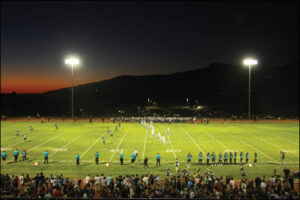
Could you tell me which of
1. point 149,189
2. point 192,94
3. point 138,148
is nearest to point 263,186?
point 149,189

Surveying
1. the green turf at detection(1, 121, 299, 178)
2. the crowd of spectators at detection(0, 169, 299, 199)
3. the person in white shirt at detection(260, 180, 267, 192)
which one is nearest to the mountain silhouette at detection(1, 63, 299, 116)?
the green turf at detection(1, 121, 299, 178)

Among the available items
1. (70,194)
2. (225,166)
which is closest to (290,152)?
(225,166)

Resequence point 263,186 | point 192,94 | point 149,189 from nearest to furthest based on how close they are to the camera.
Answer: point 149,189 → point 263,186 → point 192,94

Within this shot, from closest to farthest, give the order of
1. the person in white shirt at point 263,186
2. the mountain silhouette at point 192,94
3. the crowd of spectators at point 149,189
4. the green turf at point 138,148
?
the crowd of spectators at point 149,189
the person in white shirt at point 263,186
the green turf at point 138,148
the mountain silhouette at point 192,94

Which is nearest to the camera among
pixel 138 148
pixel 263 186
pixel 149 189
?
pixel 149 189

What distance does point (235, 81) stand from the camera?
16825cm

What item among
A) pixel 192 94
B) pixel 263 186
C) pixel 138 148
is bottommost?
pixel 138 148

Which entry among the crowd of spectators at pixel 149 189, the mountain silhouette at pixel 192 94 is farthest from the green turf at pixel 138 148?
the mountain silhouette at pixel 192 94

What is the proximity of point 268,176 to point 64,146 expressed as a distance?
63.1 ft

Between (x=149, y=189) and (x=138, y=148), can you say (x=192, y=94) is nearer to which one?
(x=138, y=148)

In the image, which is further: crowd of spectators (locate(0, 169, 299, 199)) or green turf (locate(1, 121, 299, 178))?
green turf (locate(1, 121, 299, 178))

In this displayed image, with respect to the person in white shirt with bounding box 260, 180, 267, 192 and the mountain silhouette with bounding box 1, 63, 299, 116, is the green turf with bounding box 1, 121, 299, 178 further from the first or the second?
the mountain silhouette with bounding box 1, 63, 299, 116

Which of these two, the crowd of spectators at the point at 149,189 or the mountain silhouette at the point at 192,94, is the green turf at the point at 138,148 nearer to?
the crowd of spectators at the point at 149,189

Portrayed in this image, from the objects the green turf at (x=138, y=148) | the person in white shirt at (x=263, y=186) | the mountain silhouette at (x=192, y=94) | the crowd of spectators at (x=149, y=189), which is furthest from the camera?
the mountain silhouette at (x=192, y=94)
